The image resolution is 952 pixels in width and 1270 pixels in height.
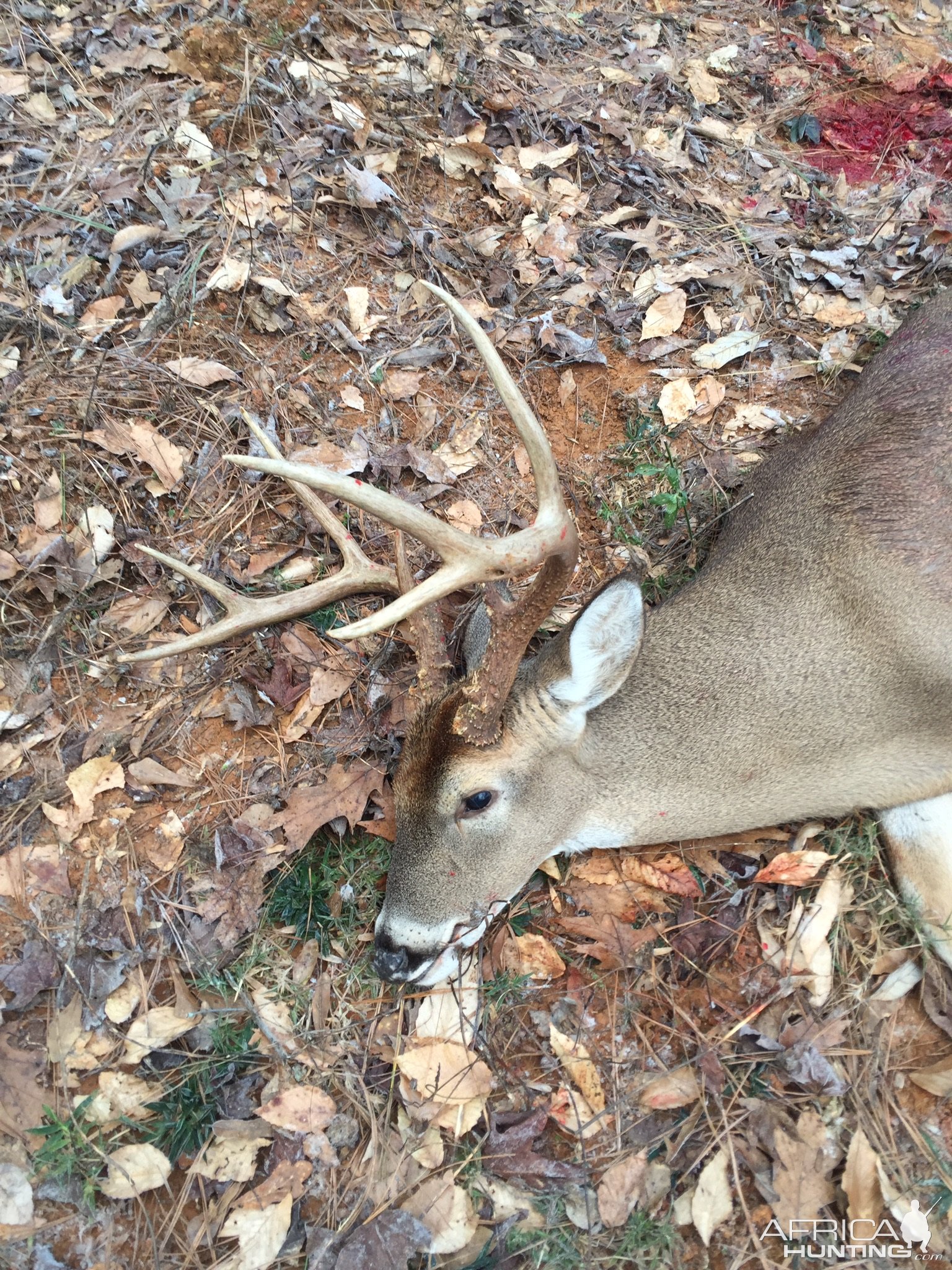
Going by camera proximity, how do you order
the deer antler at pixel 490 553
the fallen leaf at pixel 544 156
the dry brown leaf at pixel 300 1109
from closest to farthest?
the deer antler at pixel 490 553, the dry brown leaf at pixel 300 1109, the fallen leaf at pixel 544 156

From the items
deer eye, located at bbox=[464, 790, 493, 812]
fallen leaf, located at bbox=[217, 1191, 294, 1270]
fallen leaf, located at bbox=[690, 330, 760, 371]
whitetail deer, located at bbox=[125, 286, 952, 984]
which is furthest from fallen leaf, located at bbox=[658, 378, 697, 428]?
fallen leaf, located at bbox=[217, 1191, 294, 1270]

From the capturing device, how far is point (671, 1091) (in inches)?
119

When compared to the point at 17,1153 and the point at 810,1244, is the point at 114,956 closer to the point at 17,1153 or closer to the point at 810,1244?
the point at 17,1153

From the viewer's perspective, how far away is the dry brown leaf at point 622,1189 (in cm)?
283

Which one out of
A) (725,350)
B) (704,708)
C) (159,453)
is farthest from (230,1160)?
(725,350)

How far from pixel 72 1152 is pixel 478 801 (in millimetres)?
1767

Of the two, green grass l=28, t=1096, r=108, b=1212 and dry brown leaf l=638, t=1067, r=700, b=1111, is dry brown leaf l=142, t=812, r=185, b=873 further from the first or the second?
dry brown leaf l=638, t=1067, r=700, b=1111

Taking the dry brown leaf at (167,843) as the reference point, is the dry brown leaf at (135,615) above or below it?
above

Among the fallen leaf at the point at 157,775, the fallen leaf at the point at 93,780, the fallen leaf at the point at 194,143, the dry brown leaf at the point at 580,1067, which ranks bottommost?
the fallen leaf at the point at 93,780

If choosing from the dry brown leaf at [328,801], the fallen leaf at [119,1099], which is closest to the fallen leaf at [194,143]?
the dry brown leaf at [328,801]

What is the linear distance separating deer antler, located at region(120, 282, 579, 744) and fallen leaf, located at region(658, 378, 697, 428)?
5.46ft

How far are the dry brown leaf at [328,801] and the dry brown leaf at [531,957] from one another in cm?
79

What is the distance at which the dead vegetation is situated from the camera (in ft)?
9.52

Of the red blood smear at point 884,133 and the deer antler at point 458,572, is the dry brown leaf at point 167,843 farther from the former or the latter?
the red blood smear at point 884,133
